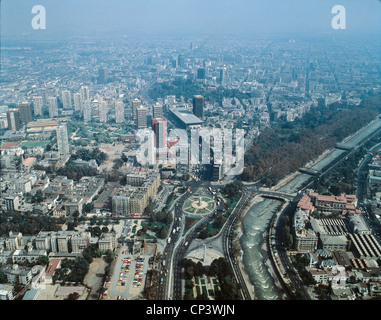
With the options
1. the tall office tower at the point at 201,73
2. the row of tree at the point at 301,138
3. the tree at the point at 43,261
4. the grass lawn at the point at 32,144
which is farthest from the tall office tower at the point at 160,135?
the tall office tower at the point at 201,73

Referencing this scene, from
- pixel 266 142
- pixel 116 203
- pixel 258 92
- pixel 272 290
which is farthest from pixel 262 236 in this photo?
pixel 258 92

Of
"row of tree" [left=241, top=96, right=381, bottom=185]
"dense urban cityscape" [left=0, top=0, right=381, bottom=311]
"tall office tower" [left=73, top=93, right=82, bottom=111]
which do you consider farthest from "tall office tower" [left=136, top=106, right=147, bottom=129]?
"row of tree" [left=241, top=96, right=381, bottom=185]

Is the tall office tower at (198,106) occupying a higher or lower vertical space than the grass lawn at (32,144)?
higher

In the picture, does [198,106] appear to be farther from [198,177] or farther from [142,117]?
[198,177]

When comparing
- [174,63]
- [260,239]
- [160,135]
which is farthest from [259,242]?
[174,63]

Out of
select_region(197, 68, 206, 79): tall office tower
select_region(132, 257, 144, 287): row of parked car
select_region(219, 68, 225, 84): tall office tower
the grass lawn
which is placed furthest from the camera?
select_region(197, 68, 206, 79): tall office tower

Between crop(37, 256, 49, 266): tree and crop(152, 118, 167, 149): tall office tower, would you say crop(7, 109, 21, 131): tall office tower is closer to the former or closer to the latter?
crop(152, 118, 167, 149): tall office tower

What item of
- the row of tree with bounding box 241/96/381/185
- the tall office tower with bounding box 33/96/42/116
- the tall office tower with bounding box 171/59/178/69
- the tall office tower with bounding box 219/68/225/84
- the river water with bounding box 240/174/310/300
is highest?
the tall office tower with bounding box 171/59/178/69

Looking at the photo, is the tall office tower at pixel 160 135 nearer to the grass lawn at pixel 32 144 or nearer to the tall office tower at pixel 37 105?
the grass lawn at pixel 32 144
